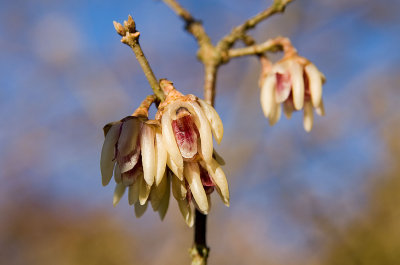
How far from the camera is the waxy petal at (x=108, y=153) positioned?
3.35ft

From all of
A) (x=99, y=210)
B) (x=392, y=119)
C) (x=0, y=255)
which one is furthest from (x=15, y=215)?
(x=392, y=119)

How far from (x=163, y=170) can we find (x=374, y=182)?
13.0 feet

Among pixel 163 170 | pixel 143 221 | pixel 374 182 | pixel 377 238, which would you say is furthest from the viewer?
pixel 143 221

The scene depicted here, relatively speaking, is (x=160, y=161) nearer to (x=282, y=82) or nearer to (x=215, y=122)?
(x=215, y=122)

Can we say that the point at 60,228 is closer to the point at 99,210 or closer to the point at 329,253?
the point at 99,210

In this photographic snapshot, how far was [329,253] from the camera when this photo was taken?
343 centimetres

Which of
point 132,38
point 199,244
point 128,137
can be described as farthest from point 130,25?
point 199,244

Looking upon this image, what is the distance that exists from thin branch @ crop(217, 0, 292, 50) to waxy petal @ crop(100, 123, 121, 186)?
708 millimetres

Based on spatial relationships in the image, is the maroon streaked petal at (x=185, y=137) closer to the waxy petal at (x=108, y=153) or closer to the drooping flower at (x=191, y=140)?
the drooping flower at (x=191, y=140)

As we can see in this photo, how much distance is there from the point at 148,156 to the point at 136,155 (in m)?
0.06

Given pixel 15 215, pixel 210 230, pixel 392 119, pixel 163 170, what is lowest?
pixel 163 170

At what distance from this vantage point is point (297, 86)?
1.46 metres

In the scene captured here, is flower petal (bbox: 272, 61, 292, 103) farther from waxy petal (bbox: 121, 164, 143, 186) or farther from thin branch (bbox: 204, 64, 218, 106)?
waxy petal (bbox: 121, 164, 143, 186)

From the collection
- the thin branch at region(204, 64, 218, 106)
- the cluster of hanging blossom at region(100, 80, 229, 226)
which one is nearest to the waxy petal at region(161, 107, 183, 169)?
the cluster of hanging blossom at region(100, 80, 229, 226)
